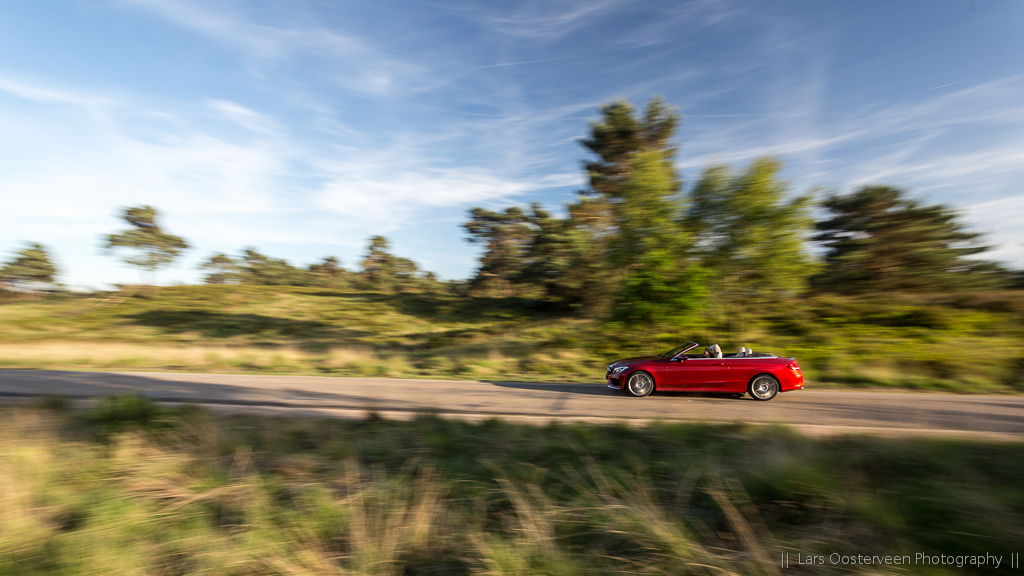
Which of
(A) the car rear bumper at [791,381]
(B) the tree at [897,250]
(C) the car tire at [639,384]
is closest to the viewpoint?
(A) the car rear bumper at [791,381]

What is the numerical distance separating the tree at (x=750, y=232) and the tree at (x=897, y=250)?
12.5m

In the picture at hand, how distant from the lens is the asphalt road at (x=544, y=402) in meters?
7.48

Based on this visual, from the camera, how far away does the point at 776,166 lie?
18.0 m

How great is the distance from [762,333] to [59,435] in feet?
77.2

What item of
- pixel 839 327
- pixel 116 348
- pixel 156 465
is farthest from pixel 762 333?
pixel 116 348

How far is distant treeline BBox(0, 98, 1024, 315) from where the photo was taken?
686 inches

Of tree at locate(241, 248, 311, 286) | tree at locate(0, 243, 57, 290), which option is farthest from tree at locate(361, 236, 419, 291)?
tree at locate(0, 243, 57, 290)

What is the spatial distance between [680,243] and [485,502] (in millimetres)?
15567

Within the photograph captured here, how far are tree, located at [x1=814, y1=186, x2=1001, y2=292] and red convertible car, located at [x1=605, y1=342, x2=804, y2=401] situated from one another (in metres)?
22.1

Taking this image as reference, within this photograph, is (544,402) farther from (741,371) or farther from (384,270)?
(384,270)

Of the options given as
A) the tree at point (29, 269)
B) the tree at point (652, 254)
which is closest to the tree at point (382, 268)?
the tree at point (29, 269)

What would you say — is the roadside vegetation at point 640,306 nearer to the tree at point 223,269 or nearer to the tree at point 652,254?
the tree at point 652,254

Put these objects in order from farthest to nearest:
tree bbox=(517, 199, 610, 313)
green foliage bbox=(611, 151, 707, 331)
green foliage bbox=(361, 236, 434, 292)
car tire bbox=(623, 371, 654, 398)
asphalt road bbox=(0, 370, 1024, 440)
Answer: green foliage bbox=(361, 236, 434, 292)
tree bbox=(517, 199, 610, 313)
green foliage bbox=(611, 151, 707, 331)
car tire bbox=(623, 371, 654, 398)
asphalt road bbox=(0, 370, 1024, 440)

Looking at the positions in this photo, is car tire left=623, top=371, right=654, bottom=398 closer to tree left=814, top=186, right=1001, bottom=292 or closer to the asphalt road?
the asphalt road
